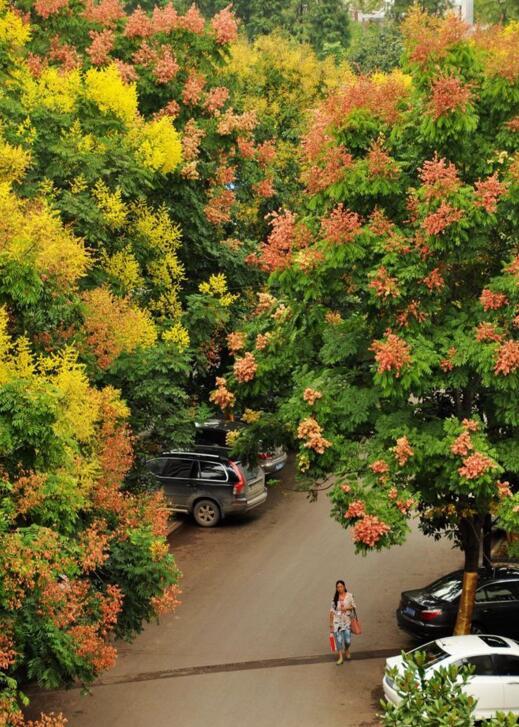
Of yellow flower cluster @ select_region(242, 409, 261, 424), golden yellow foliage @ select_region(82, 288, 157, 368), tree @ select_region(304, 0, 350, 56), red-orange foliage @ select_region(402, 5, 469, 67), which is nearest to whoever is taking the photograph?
red-orange foliage @ select_region(402, 5, 469, 67)

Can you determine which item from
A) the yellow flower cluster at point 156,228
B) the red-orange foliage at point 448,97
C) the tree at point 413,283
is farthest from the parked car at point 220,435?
the red-orange foliage at point 448,97

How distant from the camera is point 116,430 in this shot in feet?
51.0

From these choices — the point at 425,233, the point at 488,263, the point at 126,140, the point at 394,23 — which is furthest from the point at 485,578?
the point at 394,23

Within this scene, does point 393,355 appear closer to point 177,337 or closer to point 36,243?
point 36,243

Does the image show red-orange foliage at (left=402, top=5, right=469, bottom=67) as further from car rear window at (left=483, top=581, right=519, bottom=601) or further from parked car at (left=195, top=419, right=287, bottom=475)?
parked car at (left=195, top=419, right=287, bottom=475)

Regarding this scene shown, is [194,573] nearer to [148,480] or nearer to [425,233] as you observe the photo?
[148,480]

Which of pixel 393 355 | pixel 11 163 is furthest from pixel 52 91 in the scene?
pixel 393 355

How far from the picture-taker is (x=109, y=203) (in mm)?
17984

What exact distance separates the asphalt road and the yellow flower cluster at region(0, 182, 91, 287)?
5.82 m

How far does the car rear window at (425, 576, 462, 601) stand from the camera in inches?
737

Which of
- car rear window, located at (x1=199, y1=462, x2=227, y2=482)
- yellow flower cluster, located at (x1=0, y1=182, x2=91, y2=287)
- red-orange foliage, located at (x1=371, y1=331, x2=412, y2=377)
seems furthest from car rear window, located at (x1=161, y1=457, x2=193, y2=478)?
red-orange foliage, located at (x1=371, y1=331, x2=412, y2=377)

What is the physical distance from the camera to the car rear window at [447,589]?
18.7 m

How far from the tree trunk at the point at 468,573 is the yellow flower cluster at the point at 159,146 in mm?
8086

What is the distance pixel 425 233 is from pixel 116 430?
5.22 metres
